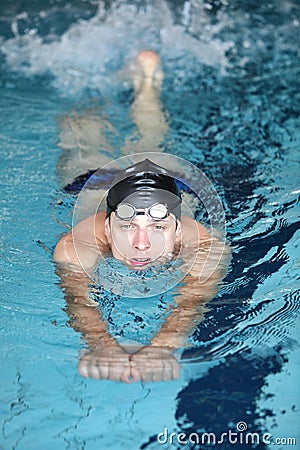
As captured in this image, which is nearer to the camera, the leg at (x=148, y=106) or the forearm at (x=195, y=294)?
the forearm at (x=195, y=294)

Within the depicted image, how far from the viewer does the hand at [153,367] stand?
2.27 metres

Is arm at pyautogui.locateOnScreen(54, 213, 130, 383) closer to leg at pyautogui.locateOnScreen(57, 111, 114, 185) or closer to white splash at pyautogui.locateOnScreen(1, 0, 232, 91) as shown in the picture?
leg at pyautogui.locateOnScreen(57, 111, 114, 185)

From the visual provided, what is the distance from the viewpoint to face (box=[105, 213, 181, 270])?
102 inches

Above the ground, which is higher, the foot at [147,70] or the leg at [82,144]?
the foot at [147,70]

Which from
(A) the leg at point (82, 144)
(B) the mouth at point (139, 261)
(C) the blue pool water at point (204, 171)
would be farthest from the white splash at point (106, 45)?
(B) the mouth at point (139, 261)

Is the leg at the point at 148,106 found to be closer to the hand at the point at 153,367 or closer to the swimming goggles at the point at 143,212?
the swimming goggles at the point at 143,212

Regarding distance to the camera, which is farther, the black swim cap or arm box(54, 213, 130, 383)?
the black swim cap

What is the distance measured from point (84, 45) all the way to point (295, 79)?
6.95 feet

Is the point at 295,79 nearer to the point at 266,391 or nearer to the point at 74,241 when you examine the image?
the point at 74,241

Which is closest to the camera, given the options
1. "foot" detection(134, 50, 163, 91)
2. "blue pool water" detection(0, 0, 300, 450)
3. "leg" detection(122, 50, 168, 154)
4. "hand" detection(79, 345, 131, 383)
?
"blue pool water" detection(0, 0, 300, 450)

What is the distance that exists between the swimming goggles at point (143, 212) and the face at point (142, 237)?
0.6 inches

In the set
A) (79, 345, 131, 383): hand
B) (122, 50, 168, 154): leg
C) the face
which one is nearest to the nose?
the face

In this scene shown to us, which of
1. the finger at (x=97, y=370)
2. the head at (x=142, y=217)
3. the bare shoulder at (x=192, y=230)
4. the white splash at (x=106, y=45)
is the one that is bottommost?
the finger at (x=97, y=370)

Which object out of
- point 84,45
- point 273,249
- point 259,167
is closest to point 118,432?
point 273,249
